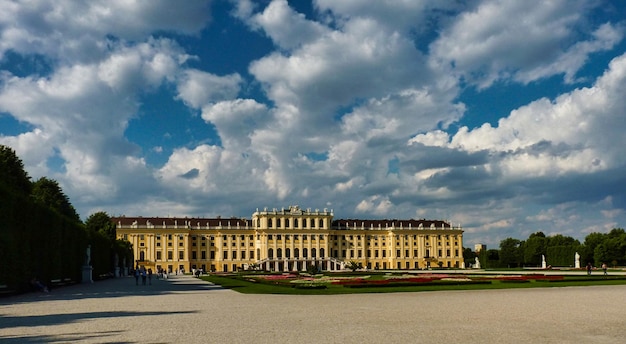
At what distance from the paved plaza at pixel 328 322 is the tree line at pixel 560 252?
69519 millimetres

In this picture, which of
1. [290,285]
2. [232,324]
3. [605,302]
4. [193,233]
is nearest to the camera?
[232,324]

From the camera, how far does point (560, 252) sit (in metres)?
94.4

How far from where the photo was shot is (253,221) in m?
115

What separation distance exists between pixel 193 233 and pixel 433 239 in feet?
162

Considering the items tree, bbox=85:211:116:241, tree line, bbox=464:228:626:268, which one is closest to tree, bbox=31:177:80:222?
tree, bbox=85:211:116:241

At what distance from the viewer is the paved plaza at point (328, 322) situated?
11.4 meters

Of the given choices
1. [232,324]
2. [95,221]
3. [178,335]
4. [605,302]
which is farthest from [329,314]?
[95,221]

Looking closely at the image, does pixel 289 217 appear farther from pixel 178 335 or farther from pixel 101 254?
pixel 178 335

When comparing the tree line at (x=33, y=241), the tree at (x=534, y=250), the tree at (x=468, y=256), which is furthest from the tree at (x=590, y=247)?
the tree line at (x=33, y=241)

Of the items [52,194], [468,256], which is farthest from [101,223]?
[468,256]

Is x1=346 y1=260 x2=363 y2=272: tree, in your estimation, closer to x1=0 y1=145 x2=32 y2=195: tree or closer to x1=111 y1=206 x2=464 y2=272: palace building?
x1=111 y1=206 x2=464 y2=272: palace building

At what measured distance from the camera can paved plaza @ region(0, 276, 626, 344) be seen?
1139cm

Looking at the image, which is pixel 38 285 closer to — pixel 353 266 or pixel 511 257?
pixel 353 266

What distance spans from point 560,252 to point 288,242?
4911 cm
